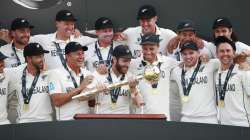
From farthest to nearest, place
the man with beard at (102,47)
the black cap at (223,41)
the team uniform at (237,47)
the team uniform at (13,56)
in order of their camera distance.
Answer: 1. the team uniform at (13,56)
2. the man with beard at (102,47)
3. the team uniform at (237,47)
4. the black cap at (223,41)

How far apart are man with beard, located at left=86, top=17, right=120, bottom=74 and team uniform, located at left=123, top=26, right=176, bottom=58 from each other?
1.13 ft

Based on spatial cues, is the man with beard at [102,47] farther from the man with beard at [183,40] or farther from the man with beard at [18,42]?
the man with beard at [18,42]

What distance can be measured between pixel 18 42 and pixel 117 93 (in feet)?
7.38

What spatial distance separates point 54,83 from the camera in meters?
11.0

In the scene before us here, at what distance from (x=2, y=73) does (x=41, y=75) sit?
63cm

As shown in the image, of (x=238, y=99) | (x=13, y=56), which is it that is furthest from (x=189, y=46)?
(x=13, y=56)

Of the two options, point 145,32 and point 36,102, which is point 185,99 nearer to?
point 145,32

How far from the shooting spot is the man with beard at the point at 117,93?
36.0ft

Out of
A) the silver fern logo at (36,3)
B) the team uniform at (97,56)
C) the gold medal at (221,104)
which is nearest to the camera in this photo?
the gold medal at (221,104)

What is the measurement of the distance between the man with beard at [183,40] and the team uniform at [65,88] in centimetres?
169

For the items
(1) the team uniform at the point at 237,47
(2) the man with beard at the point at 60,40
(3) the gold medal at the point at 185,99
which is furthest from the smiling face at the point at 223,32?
(2) the man with beard at the point at 60,40

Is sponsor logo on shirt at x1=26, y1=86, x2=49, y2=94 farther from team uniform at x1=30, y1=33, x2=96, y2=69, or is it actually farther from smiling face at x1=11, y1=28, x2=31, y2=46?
smiling face at x1=11, y1=28, x2=31, y2=46

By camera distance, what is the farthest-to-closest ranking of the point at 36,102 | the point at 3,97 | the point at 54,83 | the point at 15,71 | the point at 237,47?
the point at 237,47 < the point at 15,71 < the point at 3,97 < the point at 36,102 < the point at 54,83

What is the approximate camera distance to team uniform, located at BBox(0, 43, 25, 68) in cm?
1215
